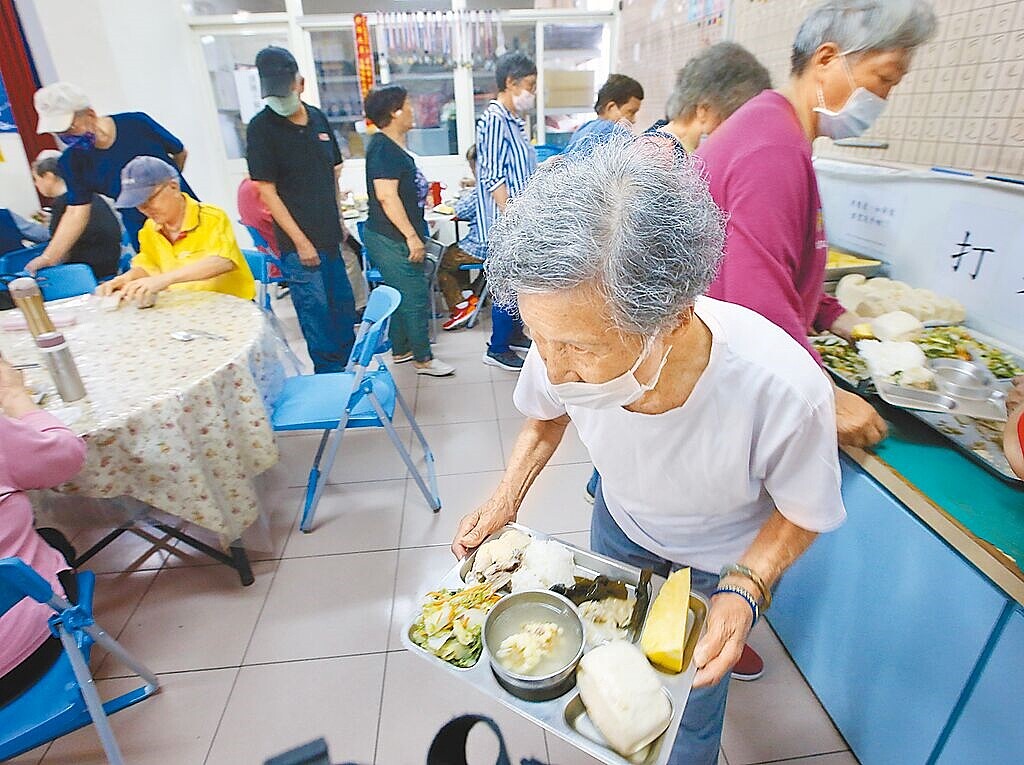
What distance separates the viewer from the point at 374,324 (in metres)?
2.10

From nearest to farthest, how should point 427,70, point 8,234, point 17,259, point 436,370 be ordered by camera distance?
point 17,259 → point 8,234 → point 436,370 → point 427,70

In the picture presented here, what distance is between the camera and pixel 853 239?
220 cm

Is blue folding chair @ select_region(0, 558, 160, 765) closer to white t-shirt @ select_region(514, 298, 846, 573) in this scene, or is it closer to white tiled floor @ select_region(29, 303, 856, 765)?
white tiled floor @ select_region(29, 303, 856, 765)

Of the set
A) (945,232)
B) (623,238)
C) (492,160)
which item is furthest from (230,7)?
(623,238)

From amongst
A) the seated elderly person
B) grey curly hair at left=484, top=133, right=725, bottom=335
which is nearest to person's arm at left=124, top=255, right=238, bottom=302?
the seated elderly person

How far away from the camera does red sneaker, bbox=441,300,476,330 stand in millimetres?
4227

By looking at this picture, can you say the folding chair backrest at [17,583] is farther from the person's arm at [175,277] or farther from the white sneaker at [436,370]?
the white sneaker at [436,370]

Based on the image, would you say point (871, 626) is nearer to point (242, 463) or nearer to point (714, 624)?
point (714, 624)

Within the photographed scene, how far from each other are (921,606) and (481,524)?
0.90 m

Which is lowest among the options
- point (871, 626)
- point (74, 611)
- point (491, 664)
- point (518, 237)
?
point (871, 626)

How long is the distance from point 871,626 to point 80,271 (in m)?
3.44

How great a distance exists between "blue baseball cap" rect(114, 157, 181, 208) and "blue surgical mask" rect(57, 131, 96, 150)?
3.76 feet

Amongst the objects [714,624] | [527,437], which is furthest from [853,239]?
[714,624]

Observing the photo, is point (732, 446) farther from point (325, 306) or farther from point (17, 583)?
point (325, 306)
